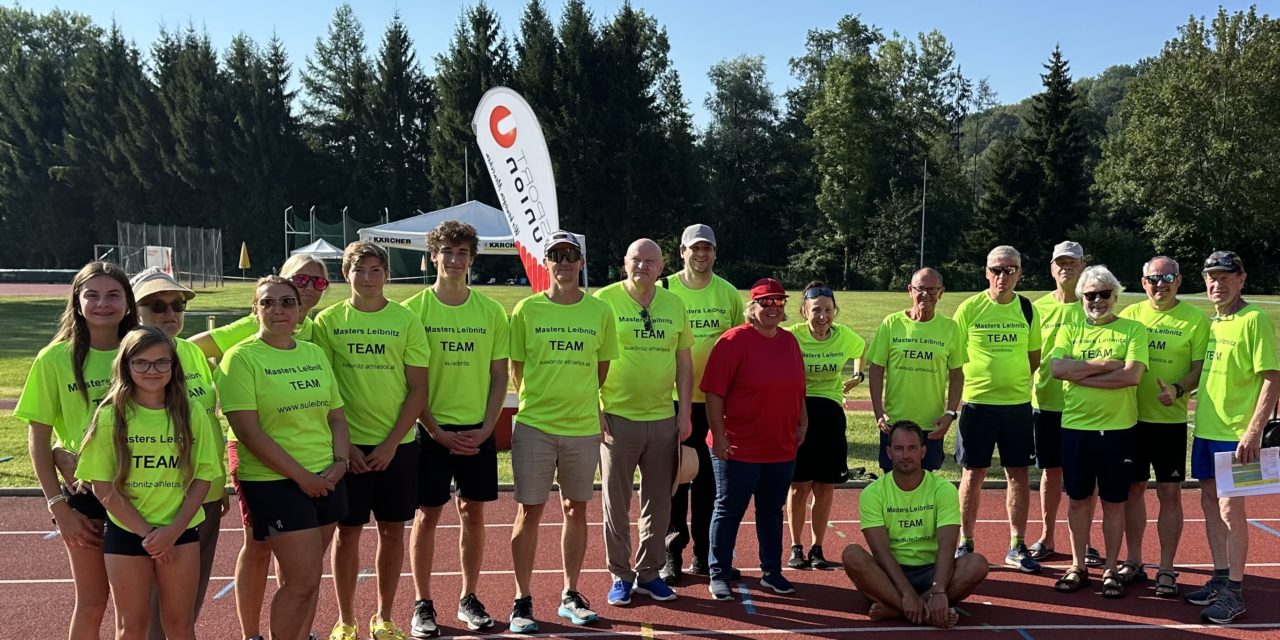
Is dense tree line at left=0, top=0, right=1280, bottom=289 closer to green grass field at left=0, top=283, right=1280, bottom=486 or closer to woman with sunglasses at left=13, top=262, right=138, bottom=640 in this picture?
green grass field at left=0, top=283, right=1280, bottom=486

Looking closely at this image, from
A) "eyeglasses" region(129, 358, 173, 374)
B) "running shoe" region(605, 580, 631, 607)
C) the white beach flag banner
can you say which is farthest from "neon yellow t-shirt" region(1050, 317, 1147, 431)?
the white beach flag banner

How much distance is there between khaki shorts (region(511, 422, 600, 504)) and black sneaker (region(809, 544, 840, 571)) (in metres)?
1.86

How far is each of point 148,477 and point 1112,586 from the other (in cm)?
502

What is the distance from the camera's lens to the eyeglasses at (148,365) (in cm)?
360

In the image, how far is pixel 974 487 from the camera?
20.1ft

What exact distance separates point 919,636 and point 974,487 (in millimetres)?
1466

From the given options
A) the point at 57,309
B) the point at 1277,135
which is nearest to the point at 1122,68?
the point at 1277,135

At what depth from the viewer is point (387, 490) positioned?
4.61 metres

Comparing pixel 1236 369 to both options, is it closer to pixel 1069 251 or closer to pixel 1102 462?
pixel 1102 462

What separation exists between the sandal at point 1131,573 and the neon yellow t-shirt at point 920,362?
1.39 meters

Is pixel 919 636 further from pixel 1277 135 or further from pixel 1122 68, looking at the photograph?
pixel 1122 68

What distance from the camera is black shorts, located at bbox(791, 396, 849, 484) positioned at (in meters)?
6.07

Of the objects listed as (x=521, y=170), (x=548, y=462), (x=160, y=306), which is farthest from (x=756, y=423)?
(x=521, y=170)

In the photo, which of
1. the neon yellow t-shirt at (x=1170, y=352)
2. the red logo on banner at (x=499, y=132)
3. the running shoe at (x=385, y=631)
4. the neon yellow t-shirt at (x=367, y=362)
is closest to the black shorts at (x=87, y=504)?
the neon yellow t-shirt at (x=367, y=362)
